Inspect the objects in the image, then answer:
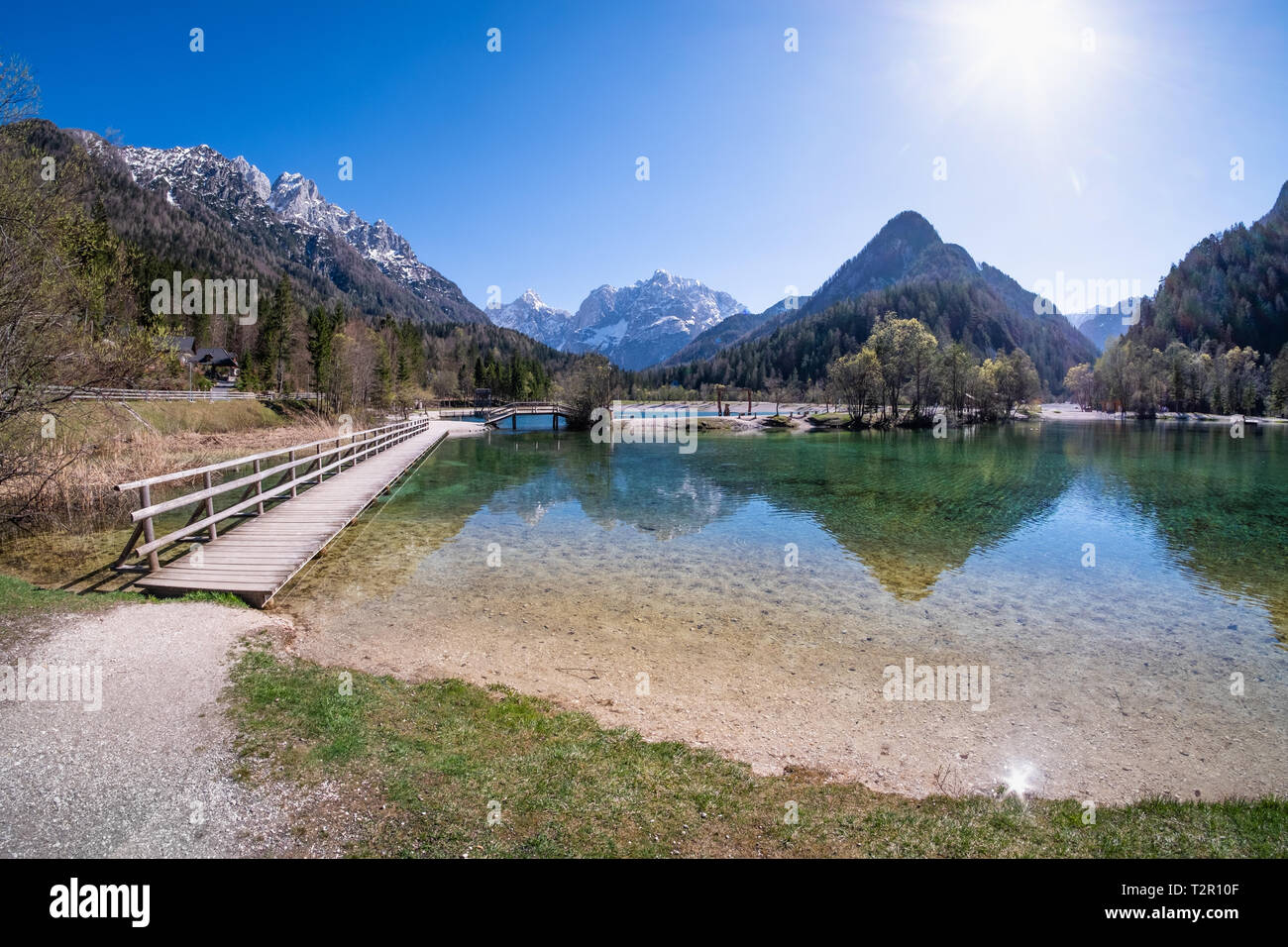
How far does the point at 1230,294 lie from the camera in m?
156

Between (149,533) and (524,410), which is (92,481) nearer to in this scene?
(149,533)

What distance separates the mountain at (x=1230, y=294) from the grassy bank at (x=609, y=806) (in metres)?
190

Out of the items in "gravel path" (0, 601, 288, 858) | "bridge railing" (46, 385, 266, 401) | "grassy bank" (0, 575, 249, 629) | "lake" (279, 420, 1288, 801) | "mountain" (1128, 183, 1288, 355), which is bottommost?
"lake" (279, 420, 1288, 801)

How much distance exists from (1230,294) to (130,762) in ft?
752

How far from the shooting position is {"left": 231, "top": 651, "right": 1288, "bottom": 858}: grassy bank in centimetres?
472

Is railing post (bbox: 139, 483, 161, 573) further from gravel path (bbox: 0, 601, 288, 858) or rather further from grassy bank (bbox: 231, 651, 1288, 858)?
grassy bank (bbox: 231, 651, 1288, 858)

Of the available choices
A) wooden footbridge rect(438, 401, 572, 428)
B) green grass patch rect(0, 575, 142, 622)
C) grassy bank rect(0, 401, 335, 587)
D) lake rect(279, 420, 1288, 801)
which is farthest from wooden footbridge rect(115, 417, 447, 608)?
wooden footbridge rect(438, 401, 572, 428)

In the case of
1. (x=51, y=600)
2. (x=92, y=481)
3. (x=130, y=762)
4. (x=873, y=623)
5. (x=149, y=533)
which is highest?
(x=92, y=481)

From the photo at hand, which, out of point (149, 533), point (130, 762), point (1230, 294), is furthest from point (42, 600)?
point (1230, 294)

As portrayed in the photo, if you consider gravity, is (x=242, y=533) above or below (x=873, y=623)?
above

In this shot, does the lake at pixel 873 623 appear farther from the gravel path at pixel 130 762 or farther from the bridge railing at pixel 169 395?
the bridge railing at pixel 169 395

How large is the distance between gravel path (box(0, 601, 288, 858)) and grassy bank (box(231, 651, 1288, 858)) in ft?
1.17
